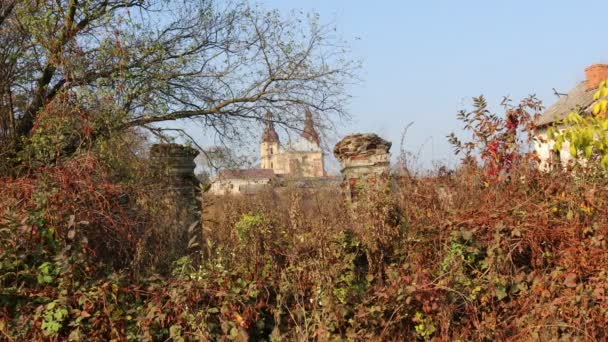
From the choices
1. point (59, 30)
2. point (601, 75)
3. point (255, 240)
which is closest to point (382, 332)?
point (255, 240)

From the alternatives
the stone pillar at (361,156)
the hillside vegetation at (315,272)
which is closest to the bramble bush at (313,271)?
the hillside vegetation at (315,272)

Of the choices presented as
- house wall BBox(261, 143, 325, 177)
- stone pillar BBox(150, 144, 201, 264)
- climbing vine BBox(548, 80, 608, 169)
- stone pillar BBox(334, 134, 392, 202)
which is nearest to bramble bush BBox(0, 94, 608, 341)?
stone pillar BBox(150, 144, 201, 264)

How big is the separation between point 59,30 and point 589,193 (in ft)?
25.3

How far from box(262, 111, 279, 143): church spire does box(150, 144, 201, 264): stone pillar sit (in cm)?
398

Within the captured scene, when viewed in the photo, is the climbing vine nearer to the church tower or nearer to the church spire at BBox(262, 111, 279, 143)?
the church tower

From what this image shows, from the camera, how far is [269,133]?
1313cm

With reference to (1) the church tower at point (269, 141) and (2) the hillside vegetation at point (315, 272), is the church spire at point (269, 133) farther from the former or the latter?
(2) the hillside vegetation at point (315, 272)

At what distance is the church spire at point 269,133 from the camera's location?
12820 millimetres

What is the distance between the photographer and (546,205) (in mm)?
5754

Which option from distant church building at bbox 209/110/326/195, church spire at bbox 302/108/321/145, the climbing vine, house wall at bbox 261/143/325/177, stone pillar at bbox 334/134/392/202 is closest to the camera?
Answer: the climbing vine

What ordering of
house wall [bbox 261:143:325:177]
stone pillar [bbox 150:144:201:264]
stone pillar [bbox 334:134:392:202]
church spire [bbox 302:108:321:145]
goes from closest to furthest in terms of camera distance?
stone pillar [bbox 150:144:201:264] → stone pillar [bbox 334:134:392:202] → church spire [bbox 302:108:321:145] → house wall [bbox 261:143:325:177]

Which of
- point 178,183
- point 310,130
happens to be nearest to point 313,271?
point 178,183

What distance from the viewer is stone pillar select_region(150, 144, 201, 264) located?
21.7 feet

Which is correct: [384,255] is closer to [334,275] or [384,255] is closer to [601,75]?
[334,275]
